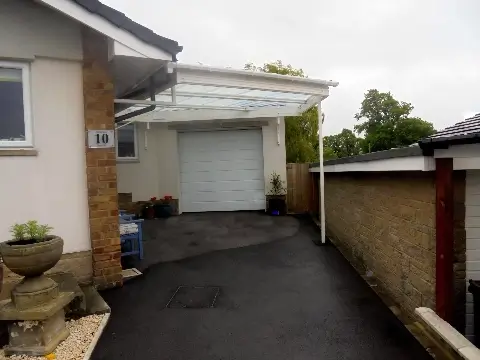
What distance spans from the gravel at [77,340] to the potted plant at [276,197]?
824 cm

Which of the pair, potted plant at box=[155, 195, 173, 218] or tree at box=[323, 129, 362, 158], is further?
tree at box=[323, 129, 362, 158]

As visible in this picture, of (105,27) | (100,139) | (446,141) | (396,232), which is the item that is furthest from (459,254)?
(105,27)

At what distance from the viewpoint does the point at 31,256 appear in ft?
10.5

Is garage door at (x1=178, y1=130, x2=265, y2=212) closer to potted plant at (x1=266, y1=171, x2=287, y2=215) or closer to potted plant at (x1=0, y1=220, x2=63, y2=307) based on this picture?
potted plant at (x1=266, y1=171, x2=287, y2=215)

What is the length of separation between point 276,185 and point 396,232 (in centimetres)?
771

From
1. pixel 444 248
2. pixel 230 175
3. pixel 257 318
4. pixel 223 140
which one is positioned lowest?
pixel 257 318

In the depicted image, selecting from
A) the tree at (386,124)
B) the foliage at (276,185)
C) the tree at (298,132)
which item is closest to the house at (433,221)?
the foliage at (276,185)

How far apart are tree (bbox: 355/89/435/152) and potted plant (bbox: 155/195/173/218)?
1056 inches

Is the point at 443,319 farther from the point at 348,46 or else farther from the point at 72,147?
the point at 348,46

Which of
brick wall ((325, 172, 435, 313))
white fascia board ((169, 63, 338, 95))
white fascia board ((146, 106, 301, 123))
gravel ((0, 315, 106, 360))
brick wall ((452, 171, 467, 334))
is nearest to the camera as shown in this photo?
gravel ((0, 315, 106, 360))

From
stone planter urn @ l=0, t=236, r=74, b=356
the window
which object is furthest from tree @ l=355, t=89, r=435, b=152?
stone planter urn @ l=0, t=236, r=74, b=356

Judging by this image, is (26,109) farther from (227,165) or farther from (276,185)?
(276,185)

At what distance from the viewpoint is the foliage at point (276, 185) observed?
11930mm

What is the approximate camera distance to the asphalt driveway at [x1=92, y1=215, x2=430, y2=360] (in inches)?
127
